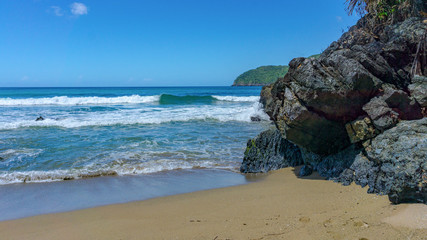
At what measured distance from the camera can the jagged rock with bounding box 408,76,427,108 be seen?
495cm

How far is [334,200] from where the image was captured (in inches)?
172

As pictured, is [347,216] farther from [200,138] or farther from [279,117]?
[200,138]

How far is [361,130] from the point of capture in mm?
4867

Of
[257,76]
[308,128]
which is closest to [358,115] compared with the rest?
[308,128]

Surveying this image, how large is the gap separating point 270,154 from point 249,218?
310cm

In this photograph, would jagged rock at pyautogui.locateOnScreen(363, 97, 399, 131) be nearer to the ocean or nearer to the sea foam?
the ocean

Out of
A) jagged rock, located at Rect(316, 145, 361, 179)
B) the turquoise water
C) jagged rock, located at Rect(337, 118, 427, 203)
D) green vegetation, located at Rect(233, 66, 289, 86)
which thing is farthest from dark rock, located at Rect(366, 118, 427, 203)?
green vegetation, located at Rect(233, 66, 289, 86)

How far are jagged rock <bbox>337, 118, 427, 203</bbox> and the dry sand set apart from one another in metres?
0.17

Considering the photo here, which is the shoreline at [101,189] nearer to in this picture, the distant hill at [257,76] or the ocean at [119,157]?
the ocean at [119,157]

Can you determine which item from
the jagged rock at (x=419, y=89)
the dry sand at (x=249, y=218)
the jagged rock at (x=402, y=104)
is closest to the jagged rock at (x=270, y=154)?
the dry sand at (x=249, y=218)

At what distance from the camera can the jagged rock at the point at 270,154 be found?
6711mm

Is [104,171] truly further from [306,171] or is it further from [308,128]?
[308,128]

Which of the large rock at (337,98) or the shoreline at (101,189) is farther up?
the large rock at (337,98)

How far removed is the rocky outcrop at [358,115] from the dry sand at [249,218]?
44 centimetres
